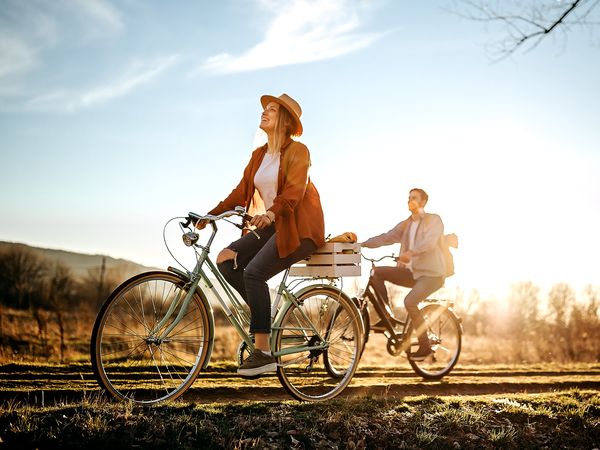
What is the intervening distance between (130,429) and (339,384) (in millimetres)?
2381

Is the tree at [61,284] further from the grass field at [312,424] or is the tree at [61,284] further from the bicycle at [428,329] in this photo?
the grass field at [312,424]

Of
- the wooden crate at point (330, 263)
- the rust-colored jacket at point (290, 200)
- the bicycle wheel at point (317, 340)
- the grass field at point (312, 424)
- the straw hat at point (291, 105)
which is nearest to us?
the grass field at point (312, 424)

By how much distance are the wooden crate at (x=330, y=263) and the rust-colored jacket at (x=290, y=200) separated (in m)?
0.26

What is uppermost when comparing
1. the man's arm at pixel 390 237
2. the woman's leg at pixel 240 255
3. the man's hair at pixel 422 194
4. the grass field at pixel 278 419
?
the man's hair at pixel 422 194

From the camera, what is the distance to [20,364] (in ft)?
27.8

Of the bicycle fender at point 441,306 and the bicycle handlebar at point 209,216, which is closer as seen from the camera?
the bicycle handlebar at point 209,216

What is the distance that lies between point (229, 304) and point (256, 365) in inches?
23.2

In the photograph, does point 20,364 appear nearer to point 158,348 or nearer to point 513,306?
point 158,348

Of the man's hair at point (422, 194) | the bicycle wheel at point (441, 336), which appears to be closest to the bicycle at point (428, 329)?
the bicycle wheel at point (441, 336)

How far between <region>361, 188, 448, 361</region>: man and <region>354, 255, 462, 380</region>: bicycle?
5.0 inches

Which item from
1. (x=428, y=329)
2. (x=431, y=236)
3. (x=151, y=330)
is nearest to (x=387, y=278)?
(x=431, y=236)

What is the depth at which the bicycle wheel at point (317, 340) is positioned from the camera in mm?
5535

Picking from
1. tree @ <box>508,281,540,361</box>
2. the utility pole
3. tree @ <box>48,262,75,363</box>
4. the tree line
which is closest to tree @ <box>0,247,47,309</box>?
the tree line

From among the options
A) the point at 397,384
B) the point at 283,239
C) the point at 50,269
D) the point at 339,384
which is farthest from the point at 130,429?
the point at 50,269
